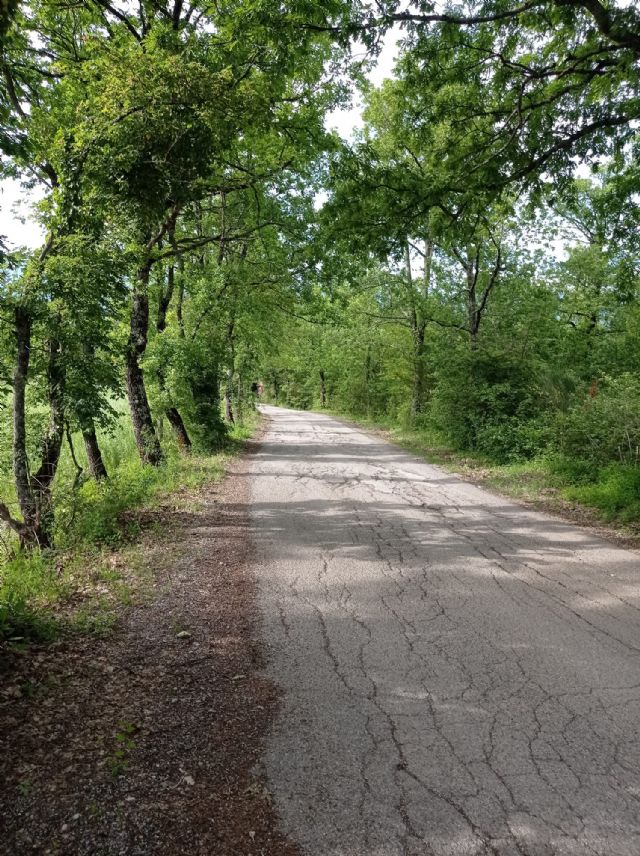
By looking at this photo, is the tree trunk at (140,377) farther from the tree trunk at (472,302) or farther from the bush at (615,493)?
the tree trunk at (472,302)

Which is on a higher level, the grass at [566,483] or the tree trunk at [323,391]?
the tree trunk at [323,391]

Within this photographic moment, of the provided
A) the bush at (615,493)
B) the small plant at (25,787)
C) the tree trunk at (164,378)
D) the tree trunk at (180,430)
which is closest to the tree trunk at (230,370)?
the tree trunk at (164,378)

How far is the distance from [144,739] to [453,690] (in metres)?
2.09

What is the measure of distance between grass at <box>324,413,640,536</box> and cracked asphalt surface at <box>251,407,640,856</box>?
138 centimetres

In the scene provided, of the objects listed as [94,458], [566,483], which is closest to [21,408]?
[94,458]

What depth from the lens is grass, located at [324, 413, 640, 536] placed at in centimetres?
845

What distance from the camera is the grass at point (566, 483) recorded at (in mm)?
8453

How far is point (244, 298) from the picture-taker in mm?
15422

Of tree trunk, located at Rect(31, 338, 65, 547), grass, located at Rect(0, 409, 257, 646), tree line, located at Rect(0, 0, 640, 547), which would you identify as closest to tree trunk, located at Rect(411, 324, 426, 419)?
tree line, located at Rect(0, 0, 640, 547)

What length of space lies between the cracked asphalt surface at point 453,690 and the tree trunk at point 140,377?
5.48 meters

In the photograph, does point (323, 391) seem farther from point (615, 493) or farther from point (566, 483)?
point (615, 493)

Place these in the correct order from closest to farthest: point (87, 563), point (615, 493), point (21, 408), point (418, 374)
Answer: point (87, 563), point (21, 408), point (615, 493), point (418, 374)

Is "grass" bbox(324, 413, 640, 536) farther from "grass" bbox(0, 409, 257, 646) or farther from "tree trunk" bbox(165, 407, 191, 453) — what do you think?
"tree trunk" bbox(165, 407, 191, 453)

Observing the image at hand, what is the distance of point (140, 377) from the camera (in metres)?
11.7
